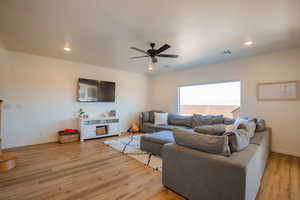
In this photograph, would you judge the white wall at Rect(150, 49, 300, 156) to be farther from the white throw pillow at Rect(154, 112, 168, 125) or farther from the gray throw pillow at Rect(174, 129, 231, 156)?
the gray throw pillow at Rect(174, 129, 231, 156)

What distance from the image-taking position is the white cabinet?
14.4 feet

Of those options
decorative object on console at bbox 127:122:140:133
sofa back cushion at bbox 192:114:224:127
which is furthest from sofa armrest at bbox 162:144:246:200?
decorative object on console at bbox 127:122:140:133

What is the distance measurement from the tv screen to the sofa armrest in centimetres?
379

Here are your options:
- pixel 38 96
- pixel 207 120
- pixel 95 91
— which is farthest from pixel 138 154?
pixel 38 96

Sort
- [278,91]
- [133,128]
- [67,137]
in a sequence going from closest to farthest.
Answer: [278,91]
[67,137]
[133,128]

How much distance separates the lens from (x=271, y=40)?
9.50 ft

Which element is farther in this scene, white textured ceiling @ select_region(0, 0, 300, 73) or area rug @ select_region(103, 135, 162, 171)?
area rug @ select_region(103, 135, 162, 171)

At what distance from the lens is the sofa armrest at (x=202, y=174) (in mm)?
1335

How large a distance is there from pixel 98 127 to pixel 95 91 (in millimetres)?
1317

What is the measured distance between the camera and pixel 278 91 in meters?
3.46

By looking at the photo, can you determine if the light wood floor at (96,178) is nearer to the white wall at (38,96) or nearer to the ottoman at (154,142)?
the ottoman at (154,142)

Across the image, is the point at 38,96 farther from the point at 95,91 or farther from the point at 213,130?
the point at 213,130

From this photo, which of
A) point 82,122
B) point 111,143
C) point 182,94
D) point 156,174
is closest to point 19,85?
point 82,122

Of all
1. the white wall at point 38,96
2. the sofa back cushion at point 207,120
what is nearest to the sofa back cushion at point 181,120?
the sofa back cushion at point 207,120
